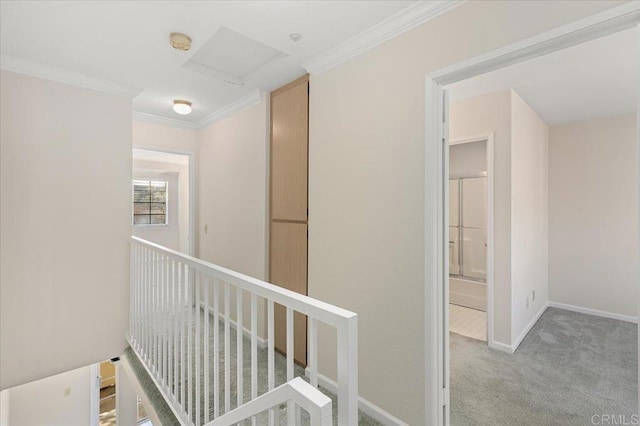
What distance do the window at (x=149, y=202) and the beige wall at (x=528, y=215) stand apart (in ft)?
24.6

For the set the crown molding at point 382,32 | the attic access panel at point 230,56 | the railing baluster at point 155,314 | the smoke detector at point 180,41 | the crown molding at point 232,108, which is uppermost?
the attic access panel at point 230,56

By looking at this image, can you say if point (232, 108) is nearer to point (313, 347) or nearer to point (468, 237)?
point (313, 347)

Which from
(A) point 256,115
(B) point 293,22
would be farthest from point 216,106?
(B) point 293,22

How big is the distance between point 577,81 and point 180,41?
350 centimetres

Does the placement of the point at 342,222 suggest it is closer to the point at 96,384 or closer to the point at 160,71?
the point at 160,71

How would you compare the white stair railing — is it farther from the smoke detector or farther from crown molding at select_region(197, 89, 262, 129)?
crown molding at select_region(197, 89, 262, 129)

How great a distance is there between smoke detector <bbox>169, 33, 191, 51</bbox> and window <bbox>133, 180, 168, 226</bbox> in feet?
Answer: 20.0

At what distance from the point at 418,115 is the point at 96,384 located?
6193mm

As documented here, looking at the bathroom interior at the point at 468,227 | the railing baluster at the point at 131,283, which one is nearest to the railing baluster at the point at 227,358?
the railing baluster at the point at 131,283

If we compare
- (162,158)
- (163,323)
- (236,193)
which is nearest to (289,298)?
(163,323)

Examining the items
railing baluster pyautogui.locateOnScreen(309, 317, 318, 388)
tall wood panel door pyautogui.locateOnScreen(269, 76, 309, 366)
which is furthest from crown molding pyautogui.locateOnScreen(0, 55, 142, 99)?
railing baluster pyautogui.locateOnScreen(309, 317, 318, 388)

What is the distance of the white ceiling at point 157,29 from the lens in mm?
1671

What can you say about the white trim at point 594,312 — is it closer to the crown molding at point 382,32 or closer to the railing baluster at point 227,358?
the crown molding at point 382,32

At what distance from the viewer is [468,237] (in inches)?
191
